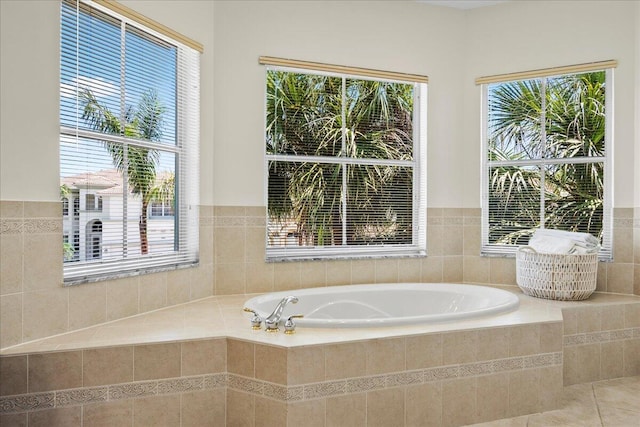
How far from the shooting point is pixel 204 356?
2395 millimetres

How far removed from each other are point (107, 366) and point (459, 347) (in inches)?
68.8

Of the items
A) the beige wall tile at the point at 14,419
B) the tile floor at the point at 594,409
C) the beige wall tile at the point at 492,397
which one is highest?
the beige wall tile at the point at 14,419

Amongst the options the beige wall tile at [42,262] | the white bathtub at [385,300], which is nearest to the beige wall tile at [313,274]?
the white bathtub at [385,300]

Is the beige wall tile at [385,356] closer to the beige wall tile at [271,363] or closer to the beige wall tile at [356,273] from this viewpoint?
the beige wall tile at [271,363]

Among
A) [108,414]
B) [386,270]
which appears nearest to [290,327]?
[108,414]

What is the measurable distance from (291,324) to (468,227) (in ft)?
7.30

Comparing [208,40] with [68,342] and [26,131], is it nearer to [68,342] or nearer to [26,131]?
[26,131]

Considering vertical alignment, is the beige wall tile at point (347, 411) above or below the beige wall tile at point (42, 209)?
below

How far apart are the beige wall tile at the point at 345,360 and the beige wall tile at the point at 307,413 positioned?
138 mm

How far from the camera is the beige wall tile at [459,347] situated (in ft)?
8.31

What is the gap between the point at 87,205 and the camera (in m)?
2.62

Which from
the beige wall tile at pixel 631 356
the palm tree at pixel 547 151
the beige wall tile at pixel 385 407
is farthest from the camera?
the palm tree at pixel 547 151

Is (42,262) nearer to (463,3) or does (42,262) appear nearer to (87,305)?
(87,305)

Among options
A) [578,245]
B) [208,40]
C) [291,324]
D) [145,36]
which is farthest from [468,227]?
[145,36]
